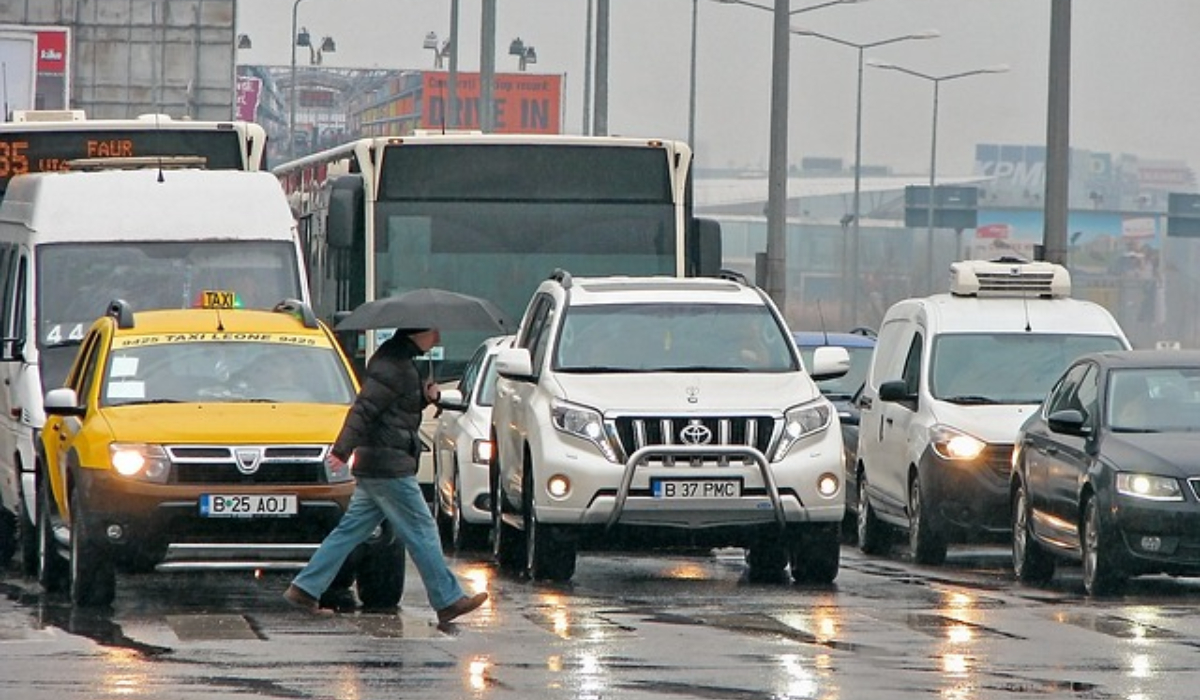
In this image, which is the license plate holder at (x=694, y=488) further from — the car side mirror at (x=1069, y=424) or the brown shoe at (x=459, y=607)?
the brown shoe at (x=459, y=607)

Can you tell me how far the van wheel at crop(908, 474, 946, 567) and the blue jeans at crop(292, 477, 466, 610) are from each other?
6375 mm

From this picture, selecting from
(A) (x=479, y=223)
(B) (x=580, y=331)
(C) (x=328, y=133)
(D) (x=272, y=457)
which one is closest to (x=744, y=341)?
(B) (x=580, y=331)

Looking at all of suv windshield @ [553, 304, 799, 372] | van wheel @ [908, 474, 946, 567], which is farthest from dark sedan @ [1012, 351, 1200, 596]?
suv windshield @ [553, 304, 799, 372]

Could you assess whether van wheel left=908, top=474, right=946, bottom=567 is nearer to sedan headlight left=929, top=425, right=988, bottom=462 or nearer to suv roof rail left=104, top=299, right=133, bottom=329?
sedan headlight left=929, top=425, right=988, bottom=462

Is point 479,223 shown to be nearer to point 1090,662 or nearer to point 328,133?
point 1090,662

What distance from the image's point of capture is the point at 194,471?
15797 mm

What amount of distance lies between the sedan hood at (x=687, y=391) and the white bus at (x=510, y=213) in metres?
5.26

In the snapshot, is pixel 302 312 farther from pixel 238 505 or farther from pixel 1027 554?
pixel 1027 554

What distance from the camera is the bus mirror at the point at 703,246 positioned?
Result: 23.3 meters

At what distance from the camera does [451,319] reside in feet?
58.4

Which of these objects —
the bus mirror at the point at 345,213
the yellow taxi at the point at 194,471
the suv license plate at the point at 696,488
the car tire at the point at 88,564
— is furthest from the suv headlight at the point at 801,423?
the bus mirror at the point at 345,213

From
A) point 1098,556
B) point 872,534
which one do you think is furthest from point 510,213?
point 1098,556

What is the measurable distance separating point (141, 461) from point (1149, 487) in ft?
18.4

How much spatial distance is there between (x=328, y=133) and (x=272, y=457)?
96.9m
